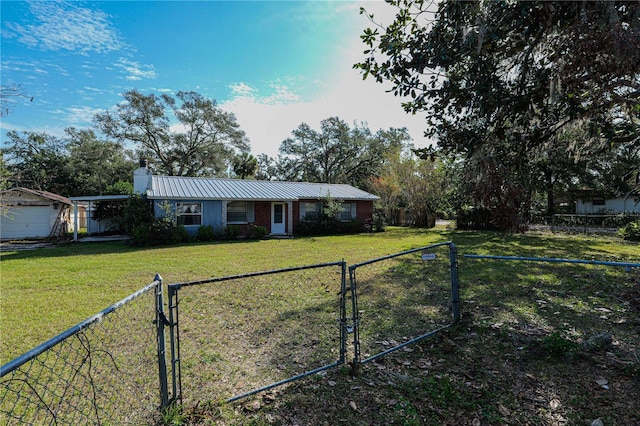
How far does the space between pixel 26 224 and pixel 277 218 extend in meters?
15.2

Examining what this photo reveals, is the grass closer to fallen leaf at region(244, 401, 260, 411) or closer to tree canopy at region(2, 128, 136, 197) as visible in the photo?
fallen leaf at region(244, 401, 260, 411)

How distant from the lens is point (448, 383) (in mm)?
3230

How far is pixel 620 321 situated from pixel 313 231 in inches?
653

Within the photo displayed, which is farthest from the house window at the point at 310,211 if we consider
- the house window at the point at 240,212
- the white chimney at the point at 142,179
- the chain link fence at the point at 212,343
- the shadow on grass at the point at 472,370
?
the shadow on grass at the point at 472,370

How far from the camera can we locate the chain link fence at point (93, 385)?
2.62 meters

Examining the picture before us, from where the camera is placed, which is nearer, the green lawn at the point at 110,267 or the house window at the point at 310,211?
the green lawn at the point at 110,267

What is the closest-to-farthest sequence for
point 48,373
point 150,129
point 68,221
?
point 48,373 → point 68,221 → point 150,129

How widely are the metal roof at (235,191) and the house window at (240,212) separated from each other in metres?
0.69

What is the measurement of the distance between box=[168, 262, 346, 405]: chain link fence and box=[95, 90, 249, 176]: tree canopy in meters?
30.2

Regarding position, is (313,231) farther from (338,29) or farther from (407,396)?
(407,396)

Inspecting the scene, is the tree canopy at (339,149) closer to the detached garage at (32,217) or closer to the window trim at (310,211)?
the window trim at (310,211)

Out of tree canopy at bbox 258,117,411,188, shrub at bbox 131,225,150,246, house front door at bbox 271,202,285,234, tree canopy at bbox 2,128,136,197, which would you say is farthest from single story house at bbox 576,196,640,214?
tree canopy at bbox 2,128,136,197

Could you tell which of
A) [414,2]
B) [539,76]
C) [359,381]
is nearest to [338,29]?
[414,2]

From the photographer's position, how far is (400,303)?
19.2ft
